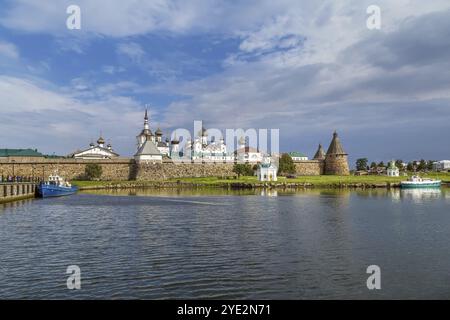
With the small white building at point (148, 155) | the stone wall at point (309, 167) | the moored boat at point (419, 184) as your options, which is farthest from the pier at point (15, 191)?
the stone wall at point (309, 167)

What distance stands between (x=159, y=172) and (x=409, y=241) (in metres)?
66.2

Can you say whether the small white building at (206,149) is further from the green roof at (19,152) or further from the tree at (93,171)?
the green roof at (19,152)

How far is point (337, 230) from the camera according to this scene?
2025 centimetres

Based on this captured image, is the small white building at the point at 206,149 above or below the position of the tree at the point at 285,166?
above

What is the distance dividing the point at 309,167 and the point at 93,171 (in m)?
50.8

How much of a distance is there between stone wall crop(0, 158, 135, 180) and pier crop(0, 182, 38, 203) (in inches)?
1239

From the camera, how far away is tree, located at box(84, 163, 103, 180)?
78062mm

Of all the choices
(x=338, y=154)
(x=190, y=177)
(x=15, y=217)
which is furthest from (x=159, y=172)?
(x=15, y=217)

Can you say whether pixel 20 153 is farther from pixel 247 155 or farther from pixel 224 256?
pixel 224 256

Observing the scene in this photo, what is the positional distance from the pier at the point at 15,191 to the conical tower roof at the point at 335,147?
68.8 metres

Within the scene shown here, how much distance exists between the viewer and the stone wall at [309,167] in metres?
99.7

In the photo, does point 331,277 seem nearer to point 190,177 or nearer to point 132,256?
point 132,256

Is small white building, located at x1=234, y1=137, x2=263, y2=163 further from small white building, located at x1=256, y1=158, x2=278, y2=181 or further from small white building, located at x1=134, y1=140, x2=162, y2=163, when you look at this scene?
small white building, located at x1=134, y1=140, x2=162, y2=163

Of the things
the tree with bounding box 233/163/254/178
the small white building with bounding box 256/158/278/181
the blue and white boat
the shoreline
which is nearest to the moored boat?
the shoreline
